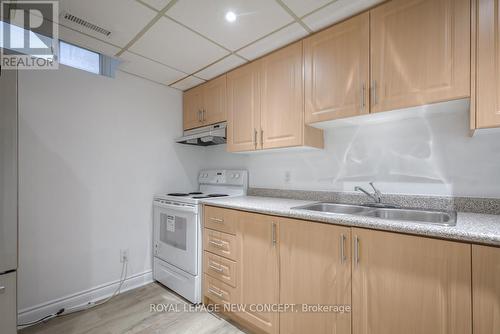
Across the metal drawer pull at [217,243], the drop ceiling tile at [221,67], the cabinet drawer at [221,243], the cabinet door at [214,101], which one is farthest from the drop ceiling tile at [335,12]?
the metal drawer pull at [217,243]

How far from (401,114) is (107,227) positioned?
2.65m

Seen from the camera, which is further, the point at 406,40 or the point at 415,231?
the point at 406,40

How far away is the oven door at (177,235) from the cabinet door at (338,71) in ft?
4.42

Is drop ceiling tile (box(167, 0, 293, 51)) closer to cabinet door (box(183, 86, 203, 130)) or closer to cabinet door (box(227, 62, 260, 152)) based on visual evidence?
cabinet door (box(227, 62, 260, 152))

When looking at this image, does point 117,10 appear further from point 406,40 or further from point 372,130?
point 372,130

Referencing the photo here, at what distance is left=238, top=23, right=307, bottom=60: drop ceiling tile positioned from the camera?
5.53ft

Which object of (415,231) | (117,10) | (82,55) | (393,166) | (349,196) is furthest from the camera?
(82,55)

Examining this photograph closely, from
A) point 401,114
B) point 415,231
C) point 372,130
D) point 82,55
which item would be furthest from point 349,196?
point 82,55

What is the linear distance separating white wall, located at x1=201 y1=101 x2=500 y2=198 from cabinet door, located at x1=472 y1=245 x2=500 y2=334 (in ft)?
2.32

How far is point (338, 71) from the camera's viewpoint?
5.20ft

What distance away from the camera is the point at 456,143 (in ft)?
4.80

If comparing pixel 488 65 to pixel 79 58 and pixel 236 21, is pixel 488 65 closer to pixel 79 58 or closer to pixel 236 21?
pixel 236 21

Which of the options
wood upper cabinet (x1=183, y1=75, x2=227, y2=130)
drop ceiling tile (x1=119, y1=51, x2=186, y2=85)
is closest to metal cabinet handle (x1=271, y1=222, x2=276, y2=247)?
wood upper cabinet (x1=183, y1=75, x2=227, y2=130)

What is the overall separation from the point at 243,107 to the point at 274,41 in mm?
622
